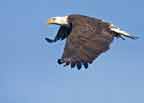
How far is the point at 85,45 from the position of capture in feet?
135

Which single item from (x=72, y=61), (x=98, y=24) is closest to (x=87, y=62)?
(x=72, y=61)

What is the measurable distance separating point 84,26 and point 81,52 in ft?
13.4

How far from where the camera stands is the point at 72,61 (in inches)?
1535

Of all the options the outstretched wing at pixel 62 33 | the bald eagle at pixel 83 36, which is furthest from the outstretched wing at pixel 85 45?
the outstretched wing at pixel 62 33

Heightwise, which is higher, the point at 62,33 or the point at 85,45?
the point at 62,33

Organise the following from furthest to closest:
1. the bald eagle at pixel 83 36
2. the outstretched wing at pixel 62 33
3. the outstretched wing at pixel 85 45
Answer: the outstretched wing at pixel 62 33, the bald eagle at pixel 83 36, the outstretched wing at pixel 85 45

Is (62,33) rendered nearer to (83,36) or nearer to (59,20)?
(59,20)

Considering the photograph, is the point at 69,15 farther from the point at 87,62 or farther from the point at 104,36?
the point at 87,62

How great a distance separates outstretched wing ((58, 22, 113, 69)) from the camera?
128 feet

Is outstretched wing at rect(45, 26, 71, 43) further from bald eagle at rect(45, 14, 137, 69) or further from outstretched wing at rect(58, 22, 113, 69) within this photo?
outstretched wing at rect(58, 22, 113, 69)

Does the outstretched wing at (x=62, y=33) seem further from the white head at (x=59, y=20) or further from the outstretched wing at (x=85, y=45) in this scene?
the outstretched wing at (x=85, y=45)

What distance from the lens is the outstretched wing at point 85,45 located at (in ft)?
128

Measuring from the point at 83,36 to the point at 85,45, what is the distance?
1400 millimetres

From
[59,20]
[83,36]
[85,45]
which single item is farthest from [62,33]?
[85,45]
